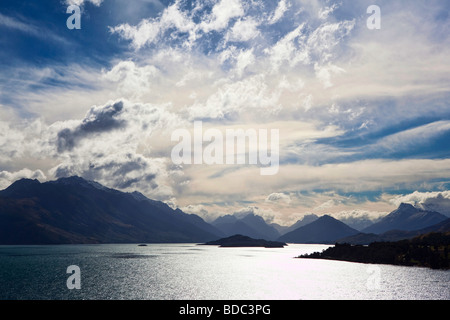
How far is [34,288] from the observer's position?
444 ft

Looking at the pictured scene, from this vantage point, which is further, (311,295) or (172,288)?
(172,288)

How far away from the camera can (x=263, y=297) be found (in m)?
124

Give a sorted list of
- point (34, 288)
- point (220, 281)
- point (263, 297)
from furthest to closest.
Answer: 1. point (220, 281)
2. point (34, 288)
3. point (263, 297)

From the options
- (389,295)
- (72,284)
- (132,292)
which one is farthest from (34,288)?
(389,295)
